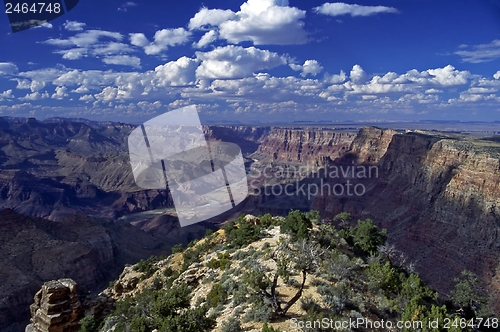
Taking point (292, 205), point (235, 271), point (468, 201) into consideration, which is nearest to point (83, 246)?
point (235, 271)

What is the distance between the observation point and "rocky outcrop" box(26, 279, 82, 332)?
2111cm

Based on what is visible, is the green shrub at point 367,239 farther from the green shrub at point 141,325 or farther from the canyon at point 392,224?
the canyon at point 392,224

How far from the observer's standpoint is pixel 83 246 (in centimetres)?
A: 5203

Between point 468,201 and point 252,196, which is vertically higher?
point 468,201

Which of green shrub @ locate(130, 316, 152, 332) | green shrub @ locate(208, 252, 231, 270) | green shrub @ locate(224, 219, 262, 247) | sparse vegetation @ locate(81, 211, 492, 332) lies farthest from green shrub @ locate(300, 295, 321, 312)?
green shrub @ locate(224, 219, 262, 247)

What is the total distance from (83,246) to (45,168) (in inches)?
6444

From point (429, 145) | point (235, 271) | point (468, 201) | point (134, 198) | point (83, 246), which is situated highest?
point (429, 145)

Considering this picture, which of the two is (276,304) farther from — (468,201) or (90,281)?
(468,201)

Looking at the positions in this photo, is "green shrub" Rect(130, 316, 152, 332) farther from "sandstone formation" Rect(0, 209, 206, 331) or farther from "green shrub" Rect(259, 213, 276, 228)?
"sandstone formation" Rect(0, 209, 206, 331)
